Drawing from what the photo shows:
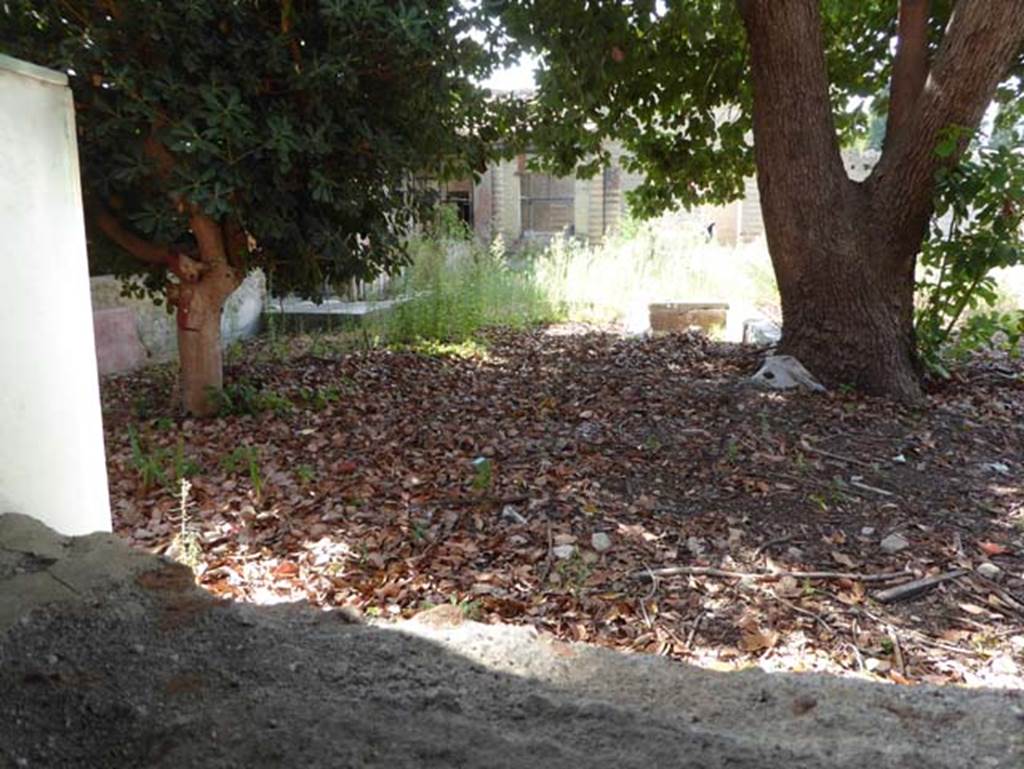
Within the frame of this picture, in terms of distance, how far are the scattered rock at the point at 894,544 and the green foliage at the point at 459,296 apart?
597cm

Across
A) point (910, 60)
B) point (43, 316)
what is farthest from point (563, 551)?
point (910, 60)

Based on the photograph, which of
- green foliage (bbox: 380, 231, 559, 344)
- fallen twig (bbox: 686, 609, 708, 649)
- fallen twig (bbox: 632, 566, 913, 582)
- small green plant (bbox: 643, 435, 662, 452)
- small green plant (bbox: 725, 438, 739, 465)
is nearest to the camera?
fallen twig (bbox: 686, 609, 708, 649)

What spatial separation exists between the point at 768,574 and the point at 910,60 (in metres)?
4.67

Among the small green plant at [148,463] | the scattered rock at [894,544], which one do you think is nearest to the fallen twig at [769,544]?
the scattered rock at [894,544]

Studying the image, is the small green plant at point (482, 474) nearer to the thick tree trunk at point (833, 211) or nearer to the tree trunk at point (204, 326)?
the tree trunk at point (204, 326)

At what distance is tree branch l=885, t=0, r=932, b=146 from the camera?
6.10m

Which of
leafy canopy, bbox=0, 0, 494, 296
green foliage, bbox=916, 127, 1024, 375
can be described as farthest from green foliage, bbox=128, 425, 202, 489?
green foliage, bbox=916, 127, 1024, 375

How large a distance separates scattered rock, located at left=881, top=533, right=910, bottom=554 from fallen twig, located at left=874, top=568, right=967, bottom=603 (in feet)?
0.73

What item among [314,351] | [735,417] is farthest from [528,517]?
[314,351]

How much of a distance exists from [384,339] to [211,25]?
186 inches

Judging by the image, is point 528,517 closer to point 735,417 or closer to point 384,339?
point 735,417

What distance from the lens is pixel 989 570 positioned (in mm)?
3281

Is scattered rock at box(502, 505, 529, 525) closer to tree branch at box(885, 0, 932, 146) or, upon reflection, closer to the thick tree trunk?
the thick tree trunk

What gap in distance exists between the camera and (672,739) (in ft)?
5.00
